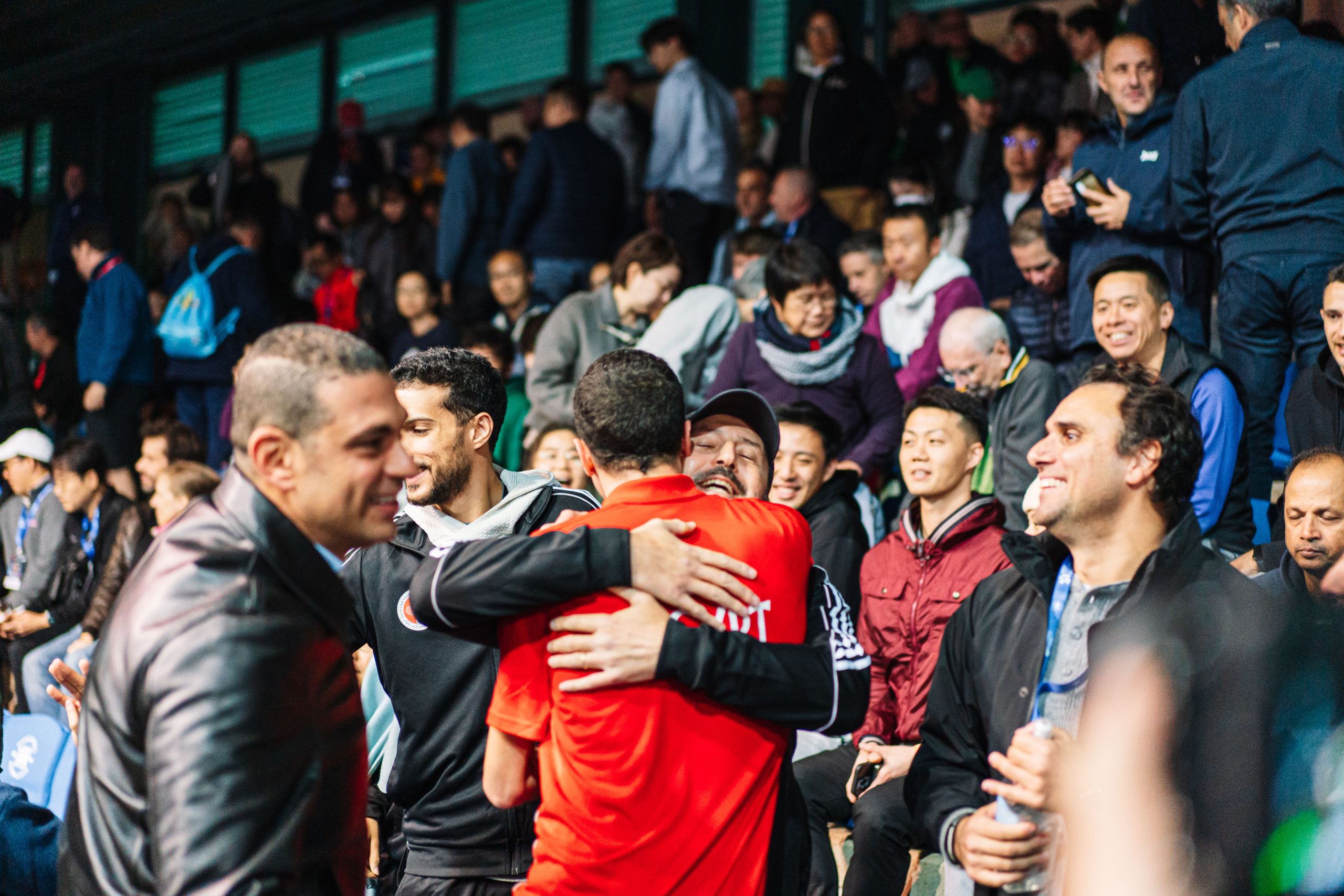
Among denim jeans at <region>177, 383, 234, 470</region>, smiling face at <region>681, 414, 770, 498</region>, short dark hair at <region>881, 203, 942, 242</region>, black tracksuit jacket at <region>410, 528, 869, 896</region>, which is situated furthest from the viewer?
denim jeans at <region>177, 383, 234, 470</region>

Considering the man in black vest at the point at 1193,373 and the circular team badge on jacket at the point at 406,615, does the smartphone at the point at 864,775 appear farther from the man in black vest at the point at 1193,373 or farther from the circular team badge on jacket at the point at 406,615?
the circular team badge on jacket at the point at 406,615

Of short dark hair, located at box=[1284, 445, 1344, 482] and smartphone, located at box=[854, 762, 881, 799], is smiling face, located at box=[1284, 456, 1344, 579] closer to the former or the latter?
short dark hair, located at box=[1284, 445, 1344, 482]

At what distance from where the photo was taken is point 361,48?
14.0 metres

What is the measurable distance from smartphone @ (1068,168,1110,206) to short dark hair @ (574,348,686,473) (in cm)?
390

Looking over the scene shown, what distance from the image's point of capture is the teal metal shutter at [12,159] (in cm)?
1678

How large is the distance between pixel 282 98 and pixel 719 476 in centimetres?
1264

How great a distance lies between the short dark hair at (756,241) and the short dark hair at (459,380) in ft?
13.8

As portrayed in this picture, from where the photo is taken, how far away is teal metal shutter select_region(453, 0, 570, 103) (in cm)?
1248

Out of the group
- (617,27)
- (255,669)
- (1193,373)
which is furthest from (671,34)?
(255,669)

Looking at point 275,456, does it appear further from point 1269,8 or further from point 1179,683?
Answer: point 1269,8

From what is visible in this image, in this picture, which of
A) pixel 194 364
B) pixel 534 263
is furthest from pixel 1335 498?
pixel 194 364

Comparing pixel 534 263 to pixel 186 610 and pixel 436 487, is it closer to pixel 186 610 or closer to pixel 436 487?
pixel 436 487

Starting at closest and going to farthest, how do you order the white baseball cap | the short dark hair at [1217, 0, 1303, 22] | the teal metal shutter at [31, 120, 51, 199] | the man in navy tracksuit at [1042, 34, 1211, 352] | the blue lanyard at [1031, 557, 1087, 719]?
the blue lanyard at [1031, 557, 1087, 719], the short dark hair at [1217, 0, 1303, 22], the man in navy tracksuit at [1042, 34, 1211, 352], the white baseball cap, the teal metal shutter at [31, 120, 51, 199]

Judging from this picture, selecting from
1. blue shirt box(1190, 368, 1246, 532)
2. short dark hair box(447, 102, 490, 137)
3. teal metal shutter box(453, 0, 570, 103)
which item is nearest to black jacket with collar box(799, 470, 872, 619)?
blue shirt box(1190, 368, 1246, 532)
